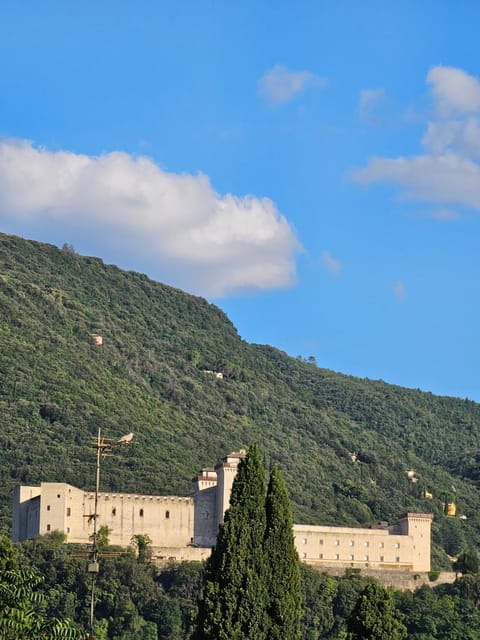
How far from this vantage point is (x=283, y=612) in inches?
1940

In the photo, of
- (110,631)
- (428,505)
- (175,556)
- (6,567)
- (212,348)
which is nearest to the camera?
(6,567)

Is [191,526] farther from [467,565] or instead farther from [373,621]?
[373,621]

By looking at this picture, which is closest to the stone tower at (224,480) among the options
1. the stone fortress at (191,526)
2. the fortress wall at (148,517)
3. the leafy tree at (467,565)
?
the stone fortress at (191,526)

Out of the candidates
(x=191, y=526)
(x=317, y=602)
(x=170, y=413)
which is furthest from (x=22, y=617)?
(x=170, y=413)

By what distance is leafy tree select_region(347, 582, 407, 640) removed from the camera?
48.1 m

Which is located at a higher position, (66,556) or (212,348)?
(212,348)

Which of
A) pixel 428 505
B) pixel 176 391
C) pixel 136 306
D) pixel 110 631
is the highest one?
pixel 136 306

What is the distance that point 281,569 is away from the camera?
164 feet

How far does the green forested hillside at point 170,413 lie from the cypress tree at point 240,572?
67649 millimetres

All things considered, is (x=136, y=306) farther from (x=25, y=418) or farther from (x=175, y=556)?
(x=175, y=556)

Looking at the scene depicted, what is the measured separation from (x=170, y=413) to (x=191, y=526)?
42859mm

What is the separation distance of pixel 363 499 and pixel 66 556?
46.7 meters

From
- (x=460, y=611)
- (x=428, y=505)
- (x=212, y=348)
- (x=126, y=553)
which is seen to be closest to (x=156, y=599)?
(x=126, y=553)

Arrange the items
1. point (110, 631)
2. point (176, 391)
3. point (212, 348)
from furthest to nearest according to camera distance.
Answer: point (212, 348), point (176, 391), point (110, 631)
